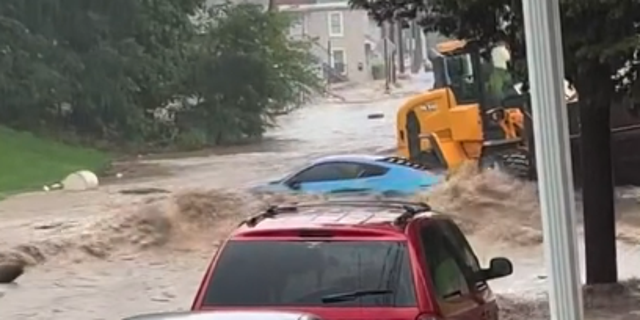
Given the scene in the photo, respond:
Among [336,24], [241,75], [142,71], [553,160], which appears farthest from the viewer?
[241,75]

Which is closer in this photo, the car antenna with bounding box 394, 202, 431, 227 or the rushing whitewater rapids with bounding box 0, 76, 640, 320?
the car antenna with bounding box 394, 202, 431, 227

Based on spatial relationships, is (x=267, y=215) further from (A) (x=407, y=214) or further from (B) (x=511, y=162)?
(B) (x=511, y=162)

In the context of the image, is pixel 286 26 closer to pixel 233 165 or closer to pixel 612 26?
pixel 233 165

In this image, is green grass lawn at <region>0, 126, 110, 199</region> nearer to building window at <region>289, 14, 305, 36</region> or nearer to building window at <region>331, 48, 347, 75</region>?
building window at <region>289, 14, 305, 36</region>

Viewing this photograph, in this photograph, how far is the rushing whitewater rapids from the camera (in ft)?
53.3

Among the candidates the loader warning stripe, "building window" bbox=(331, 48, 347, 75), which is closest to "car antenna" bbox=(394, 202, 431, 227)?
the loader warning stripe

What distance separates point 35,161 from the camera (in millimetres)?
37281

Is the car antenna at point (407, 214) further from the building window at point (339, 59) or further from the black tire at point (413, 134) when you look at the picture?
the building window at point (339, 59)

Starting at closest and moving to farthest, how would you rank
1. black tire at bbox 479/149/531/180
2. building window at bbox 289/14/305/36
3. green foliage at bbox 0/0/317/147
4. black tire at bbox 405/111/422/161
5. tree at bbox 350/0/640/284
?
tree at bbox 350/0/640/284
black tire at bbox 479/149/531/180
black tire at bbox 405/111/422/161
green foliage at bbox 0/0/317/147
building window at bbox 289/14/305/36

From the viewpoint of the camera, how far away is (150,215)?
69.9 ft

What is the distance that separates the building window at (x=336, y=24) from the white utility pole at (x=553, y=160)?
34448 millimetres

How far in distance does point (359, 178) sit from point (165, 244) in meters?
4.94

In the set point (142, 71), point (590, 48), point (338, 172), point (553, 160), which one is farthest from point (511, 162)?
point (142, 71)

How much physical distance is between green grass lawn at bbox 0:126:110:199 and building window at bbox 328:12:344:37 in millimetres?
7781
